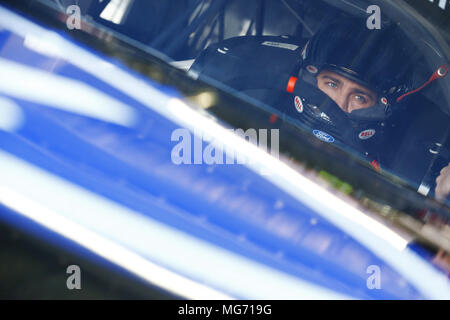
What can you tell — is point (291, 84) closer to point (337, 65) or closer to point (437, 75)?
point (337, 65)

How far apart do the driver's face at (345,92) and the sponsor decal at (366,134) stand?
0.25ft

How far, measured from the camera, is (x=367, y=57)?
3.80 feet

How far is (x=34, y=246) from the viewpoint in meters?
0.50

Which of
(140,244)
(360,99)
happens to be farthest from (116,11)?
(140,244)

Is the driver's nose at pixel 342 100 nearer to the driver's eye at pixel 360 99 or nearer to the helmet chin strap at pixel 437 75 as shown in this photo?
the driver's eye at pixel 360 99

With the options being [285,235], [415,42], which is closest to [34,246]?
[285,235]

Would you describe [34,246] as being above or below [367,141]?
below

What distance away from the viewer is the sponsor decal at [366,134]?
1204 millimetres

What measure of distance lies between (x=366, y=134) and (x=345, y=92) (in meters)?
0.15

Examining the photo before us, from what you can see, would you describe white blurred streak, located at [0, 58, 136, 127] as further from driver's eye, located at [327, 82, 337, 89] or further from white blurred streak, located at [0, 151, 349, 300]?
driver's eye, located at [327, 82, 337, 89]

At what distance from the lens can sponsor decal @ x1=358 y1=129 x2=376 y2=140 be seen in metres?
1.20
